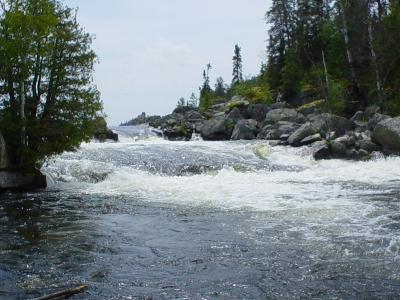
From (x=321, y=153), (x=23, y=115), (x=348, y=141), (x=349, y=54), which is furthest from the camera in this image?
(x=349, y=54)

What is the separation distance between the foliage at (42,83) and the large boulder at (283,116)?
22.4 m

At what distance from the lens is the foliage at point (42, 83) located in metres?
16.7

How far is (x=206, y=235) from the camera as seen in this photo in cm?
1045

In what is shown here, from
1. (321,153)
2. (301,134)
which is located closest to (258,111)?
(301,134)

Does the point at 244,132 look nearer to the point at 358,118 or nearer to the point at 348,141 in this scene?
the point at 358,118

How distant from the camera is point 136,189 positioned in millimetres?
17641

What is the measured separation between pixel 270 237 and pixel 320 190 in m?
6.74

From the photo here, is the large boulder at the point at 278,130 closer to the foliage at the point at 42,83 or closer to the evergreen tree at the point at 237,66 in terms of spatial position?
the foliage at the point at 42,83

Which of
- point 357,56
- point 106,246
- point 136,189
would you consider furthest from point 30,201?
point 357,56

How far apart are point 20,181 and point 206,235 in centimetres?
953

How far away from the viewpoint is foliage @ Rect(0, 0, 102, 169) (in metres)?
16.7

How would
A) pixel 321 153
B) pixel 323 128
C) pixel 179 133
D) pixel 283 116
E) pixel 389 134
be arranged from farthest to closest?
pixel 179 133 → pixel 283 116 → pixel 323 128 → pixel 321 153 → pixel 389 134

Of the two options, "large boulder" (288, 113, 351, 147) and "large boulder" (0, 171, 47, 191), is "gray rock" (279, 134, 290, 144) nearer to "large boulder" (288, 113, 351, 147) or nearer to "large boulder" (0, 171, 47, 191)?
→ "large boulder" (288, 113, 351, 147)

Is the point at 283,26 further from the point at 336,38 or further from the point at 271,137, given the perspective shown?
the point at 271,137
